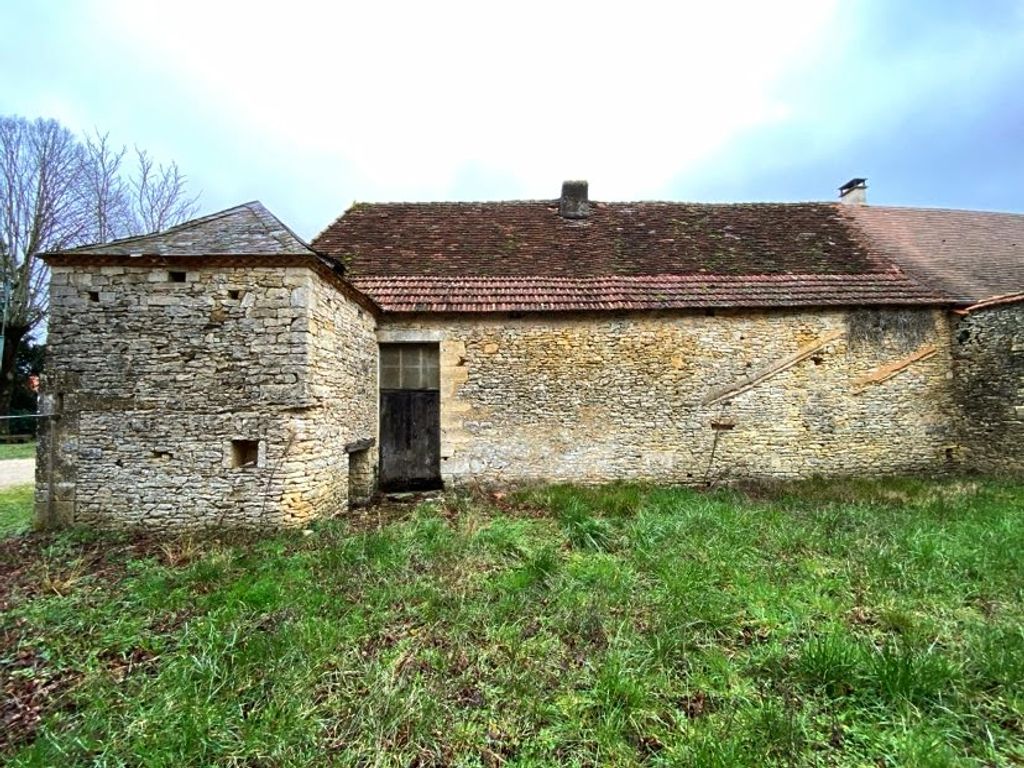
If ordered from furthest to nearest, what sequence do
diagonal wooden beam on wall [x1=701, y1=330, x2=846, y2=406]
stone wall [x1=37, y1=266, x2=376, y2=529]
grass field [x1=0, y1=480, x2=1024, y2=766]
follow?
diagonal wooden beam on wall [x1=701, y1=330, x2=846, y2=406] → stone wall [x1=37, y1=266, x2=376, y2=529] → grass field [x1=0, y1=480, x2=1024, y2=766]

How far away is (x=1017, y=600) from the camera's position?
3988 mm

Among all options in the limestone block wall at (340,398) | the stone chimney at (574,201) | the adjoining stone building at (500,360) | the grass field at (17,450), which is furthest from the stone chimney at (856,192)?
the grass field at (17,450)

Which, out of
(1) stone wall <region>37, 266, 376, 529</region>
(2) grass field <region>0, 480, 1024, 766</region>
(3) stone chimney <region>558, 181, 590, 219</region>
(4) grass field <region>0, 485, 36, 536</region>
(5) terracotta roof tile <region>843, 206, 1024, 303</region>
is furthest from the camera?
(3) stone chimney <region>558, 181, 590, 219</region>

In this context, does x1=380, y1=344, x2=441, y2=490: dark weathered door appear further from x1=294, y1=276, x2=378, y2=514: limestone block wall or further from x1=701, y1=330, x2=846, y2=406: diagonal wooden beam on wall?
x1=701, y1=330, x2=846, y2=406: diagonal wooden beam on wall

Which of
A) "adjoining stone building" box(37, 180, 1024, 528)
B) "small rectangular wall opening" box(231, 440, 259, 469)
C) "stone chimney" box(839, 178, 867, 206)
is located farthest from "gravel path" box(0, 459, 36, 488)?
"stone chimney" box(839, 178, 867, 206)

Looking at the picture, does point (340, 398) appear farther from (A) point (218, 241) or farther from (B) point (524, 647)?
(B) point (524, 647)

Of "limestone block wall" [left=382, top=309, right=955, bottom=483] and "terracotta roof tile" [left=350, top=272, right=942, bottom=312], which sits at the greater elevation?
"terracotta roof tile" [left=350, top=272, right=942, bottom=312]

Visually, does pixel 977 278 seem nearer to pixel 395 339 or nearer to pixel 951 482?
pixel 951 482

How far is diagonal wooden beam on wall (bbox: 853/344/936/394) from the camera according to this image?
9047 millimetres

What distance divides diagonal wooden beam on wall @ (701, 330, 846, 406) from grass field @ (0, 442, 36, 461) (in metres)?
18.9

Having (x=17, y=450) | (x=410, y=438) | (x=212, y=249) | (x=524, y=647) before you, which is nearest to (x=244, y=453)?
(x=212, y=249)

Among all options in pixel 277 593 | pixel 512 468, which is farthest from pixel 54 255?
pixel 512 468

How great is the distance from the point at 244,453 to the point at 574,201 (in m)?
8.95

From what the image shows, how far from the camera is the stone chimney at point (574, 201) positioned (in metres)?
11.4
